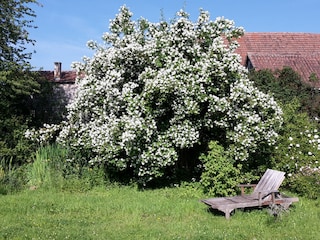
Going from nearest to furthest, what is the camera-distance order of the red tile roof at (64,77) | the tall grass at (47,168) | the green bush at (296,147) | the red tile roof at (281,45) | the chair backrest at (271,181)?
the chair backrest at (271,181), the green bush at (296,147), the tall grass at (47,168), the red tile roof at (64,77), the red tile roof at (281,45)

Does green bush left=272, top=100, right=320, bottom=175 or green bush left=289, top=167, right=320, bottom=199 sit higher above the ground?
green bush left=272, top=100, right=320, bottom=175

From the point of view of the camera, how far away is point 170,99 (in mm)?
8875

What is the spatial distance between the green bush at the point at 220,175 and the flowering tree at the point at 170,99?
33 centimetres

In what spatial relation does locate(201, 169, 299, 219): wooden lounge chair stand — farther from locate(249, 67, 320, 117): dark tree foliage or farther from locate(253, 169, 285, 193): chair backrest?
locate(249, 67, 320, 117): dark tree foliage

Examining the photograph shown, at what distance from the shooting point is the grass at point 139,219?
6.04 meters

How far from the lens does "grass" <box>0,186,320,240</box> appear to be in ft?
19.8

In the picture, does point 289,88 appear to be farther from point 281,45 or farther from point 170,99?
point 281,45

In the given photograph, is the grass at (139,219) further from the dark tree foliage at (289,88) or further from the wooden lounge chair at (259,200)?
the dark tree foliage at (289,88)

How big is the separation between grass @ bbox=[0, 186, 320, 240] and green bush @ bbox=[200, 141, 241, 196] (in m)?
0.38

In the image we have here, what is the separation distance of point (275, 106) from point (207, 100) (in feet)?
5.21

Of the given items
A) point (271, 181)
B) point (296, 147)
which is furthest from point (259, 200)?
point (296, 147)

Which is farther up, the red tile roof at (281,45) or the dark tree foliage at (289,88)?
the red tile roof at (281,45)

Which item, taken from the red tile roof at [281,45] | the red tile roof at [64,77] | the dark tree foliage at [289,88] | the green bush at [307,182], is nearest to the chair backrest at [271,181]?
the green bush at [307,182]

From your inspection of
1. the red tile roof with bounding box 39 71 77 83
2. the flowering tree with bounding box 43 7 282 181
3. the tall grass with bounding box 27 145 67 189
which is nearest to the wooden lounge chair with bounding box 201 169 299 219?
the flowering tree with bounding box 43 7 282 181
